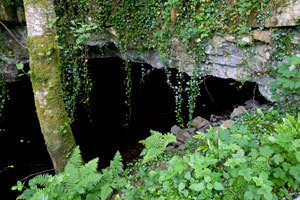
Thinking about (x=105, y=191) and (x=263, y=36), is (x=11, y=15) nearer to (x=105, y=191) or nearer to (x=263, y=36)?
(x=105, y=191)

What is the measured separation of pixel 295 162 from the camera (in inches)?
80.4

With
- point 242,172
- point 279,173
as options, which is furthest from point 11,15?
point 279,173

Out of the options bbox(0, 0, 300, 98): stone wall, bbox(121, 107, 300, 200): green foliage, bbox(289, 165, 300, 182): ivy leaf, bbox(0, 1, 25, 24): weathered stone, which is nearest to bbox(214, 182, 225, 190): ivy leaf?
bbox(121, 107, 300, 200): green foliage

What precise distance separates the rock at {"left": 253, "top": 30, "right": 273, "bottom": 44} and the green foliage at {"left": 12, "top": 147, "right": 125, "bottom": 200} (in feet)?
12.2

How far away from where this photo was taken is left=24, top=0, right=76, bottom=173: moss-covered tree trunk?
2980mm

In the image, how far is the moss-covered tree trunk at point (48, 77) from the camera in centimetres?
298

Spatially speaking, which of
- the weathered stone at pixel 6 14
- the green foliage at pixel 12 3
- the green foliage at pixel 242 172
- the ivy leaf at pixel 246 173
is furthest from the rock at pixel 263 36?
the weathered stone at pixel 6 14

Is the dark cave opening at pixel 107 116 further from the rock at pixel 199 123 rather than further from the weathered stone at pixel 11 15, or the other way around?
the weathered stone at pixel 11 15

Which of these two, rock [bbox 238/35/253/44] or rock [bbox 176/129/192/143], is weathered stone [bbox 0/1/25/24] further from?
rock [bbox 238/35/253/44]

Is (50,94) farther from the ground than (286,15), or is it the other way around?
(286,15)

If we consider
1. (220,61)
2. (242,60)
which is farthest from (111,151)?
(242,60)

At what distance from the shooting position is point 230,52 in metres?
4.49

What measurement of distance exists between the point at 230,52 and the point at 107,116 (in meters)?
5.14

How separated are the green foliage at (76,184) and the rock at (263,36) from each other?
3.71 metres
